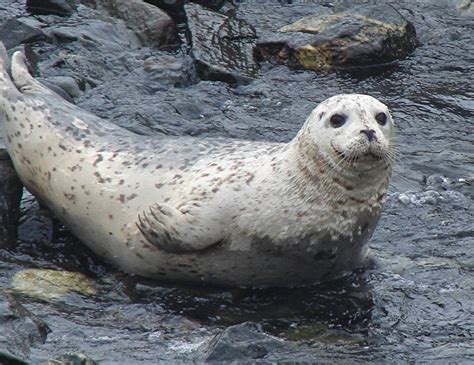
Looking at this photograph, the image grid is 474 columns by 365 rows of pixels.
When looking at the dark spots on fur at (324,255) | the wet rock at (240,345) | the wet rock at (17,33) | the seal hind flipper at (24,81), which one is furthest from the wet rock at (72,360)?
→ the wet rock at (17,33)

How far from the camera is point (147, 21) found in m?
12.8

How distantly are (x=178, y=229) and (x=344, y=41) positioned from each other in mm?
4999

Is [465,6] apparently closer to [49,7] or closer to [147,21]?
[147,21]

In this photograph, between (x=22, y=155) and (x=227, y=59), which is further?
(x=227, y=59)

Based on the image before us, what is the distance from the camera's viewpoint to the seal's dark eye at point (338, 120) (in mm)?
7578

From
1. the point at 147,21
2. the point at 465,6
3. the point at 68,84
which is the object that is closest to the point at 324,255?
the point at 68,84

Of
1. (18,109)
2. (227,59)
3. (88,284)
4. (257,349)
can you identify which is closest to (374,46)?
(227,59)

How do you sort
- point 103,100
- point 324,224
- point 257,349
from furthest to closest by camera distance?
point 103,100
point 324,224
point 257,349

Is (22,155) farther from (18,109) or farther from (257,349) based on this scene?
(257,349)

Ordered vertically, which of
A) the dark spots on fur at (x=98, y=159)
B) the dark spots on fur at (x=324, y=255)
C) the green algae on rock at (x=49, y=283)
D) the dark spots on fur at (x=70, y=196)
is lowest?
the green algae on rock at (x=49, y=283)

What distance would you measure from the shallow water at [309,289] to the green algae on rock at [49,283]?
0.07m

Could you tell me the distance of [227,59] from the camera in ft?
39.7

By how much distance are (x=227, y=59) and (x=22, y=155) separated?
379 cm

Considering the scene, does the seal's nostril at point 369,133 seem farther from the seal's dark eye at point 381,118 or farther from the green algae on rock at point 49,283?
the green algae on rock at point 49,283
